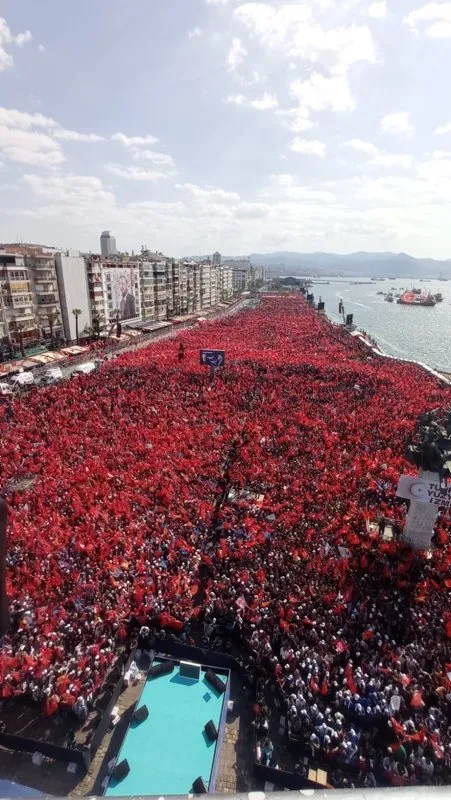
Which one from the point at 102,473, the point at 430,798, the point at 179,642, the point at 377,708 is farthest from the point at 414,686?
the point at 102,473

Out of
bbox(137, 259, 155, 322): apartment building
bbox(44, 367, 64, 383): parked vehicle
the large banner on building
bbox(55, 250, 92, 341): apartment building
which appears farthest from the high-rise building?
the large banner on building

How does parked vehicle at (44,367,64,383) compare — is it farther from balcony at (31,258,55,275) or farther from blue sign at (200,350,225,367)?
balcony at (31,258,55,275)

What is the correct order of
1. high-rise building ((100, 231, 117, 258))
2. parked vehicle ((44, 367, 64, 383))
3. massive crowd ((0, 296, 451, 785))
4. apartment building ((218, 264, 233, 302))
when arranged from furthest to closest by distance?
apartment building ((218, 264, 233, 302)) → high-rise building ((100, 231, 117, 258)) → parked vehicle ((44, 367, 64, 383)) → massive crowd ((0, 296, 451, 785))

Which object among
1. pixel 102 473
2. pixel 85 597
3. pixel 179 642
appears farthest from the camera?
pixel 102 473

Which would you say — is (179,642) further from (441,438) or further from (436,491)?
(441,438)

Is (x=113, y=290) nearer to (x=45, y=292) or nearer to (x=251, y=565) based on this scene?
(x=45, y=292)

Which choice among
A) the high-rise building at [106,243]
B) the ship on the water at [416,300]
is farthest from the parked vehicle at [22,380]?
the ship on the water at [416,300]
